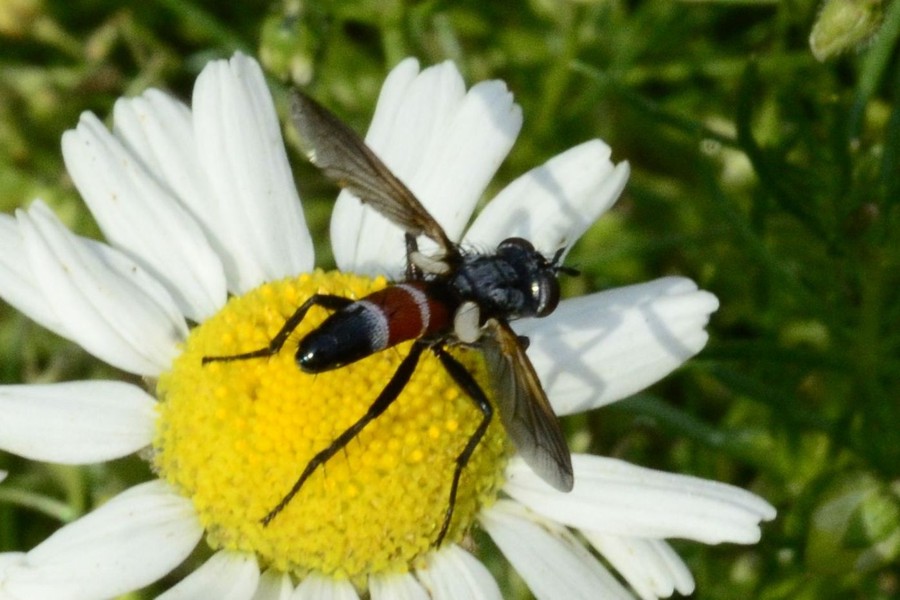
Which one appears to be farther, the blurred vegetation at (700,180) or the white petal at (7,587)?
the blurred vegetation at (700,180)

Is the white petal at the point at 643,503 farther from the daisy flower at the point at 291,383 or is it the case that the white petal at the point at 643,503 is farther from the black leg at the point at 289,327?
the black leg at the point at 289,327

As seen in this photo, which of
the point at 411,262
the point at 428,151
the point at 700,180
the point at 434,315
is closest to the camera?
the point at 434,315

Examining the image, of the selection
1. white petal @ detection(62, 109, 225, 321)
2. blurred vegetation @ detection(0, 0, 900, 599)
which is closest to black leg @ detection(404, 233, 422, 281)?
white petal @ detection(62, 109, 225, 321)

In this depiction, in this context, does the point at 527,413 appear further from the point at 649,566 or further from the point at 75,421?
the point at 75,421

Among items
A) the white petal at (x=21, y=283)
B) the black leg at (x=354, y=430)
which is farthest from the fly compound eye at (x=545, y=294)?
the white petal at (x=21, y=283)

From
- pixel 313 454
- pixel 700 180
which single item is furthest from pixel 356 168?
pixel 700 180

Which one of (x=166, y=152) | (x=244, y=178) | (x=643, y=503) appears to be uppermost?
(x=166, y=152)

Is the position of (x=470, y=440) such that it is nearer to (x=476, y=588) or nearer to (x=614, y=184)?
(x=476, y=588)

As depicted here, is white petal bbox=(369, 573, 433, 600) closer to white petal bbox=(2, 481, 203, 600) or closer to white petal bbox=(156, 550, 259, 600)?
white petal bbox=(156, 550, 259, 600)
